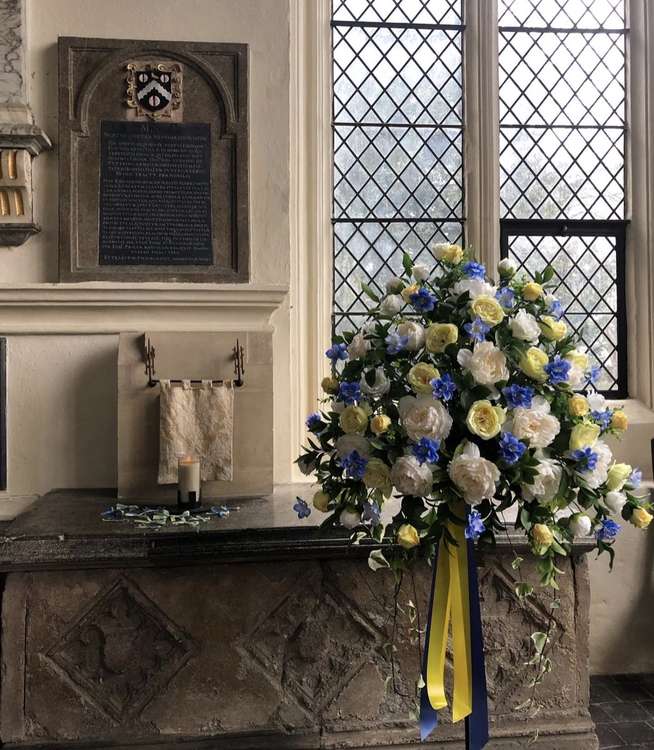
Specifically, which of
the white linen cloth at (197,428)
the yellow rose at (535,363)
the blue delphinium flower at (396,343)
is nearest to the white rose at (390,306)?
the blue delphinium flower at (396,343)

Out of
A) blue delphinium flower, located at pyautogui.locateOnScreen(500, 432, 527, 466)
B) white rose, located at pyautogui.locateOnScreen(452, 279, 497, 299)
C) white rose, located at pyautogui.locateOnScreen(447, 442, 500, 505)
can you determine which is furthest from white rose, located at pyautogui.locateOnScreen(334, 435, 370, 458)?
white rose, located at pyautogui.locateOnScreen(452, 279, 497, 299)

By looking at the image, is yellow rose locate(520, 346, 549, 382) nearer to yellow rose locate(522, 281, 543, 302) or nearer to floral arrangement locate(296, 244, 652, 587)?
floral arrangement locate(296, 244, 652, 587)

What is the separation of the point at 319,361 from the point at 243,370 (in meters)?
0.60

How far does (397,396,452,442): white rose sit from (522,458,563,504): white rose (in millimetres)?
219

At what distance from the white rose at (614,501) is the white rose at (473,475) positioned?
300 mm

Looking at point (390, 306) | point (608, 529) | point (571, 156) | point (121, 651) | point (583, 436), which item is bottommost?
point (121, 651)

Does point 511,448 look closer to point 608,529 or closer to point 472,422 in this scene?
point 472,422

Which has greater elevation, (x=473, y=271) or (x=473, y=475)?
(x=473, y=271)

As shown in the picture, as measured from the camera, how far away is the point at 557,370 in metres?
1.59

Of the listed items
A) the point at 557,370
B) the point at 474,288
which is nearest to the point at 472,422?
the point at 557,370

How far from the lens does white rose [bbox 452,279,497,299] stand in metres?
1.68

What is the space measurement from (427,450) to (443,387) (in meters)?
0.14

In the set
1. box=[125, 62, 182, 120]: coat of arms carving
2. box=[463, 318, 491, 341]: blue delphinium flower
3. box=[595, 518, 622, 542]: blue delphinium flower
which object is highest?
box=[125, 62, 182, 120]: coat of arms carving

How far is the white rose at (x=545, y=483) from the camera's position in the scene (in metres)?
1.57
